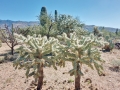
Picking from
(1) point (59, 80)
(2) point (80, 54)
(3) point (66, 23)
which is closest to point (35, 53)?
(2) point (80, 54)

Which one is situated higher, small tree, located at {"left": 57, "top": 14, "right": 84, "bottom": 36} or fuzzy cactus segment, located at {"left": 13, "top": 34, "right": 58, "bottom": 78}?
small tree, located at {"left": 57, "top": 14, "right": 84, "bottom": 36}

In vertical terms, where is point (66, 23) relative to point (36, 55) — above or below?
above

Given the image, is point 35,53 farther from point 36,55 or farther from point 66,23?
point 66,23

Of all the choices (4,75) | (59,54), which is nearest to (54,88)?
(59,54)

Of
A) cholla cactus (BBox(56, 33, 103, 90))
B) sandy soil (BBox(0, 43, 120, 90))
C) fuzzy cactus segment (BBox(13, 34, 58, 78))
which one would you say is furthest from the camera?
sandy soil (BBox(0, 43, 120, 90))

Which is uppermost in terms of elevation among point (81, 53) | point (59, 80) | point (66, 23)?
point (66, 23)

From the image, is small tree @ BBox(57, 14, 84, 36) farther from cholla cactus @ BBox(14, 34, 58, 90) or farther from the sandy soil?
cholla cactus @ BBox(14, 34, 58, 90)

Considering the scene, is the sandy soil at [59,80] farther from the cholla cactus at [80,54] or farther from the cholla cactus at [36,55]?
the cholla cactus at [80,54]

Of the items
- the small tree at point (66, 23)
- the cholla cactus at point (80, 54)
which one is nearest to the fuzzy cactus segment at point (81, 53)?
the cholla cactus at point (80, 54)

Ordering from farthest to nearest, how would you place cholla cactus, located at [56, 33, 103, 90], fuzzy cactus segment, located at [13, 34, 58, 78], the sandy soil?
the sandy soil → fuzzy cactus segment, located at [13, 34, 58, 78] → cholla cactus, located at [56, 33, 103, 90]

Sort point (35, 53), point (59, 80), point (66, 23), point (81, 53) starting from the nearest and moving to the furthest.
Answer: point (81, 53)
point (35, 53)
point (59, 80)
point (66, 23)

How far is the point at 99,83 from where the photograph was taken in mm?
8906

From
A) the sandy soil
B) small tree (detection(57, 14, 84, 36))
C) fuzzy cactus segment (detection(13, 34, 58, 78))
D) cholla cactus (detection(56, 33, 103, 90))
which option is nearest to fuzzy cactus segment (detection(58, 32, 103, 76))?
cholla cactus (detection(56, 33, 103, 90))

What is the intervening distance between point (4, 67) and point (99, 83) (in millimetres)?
7290
